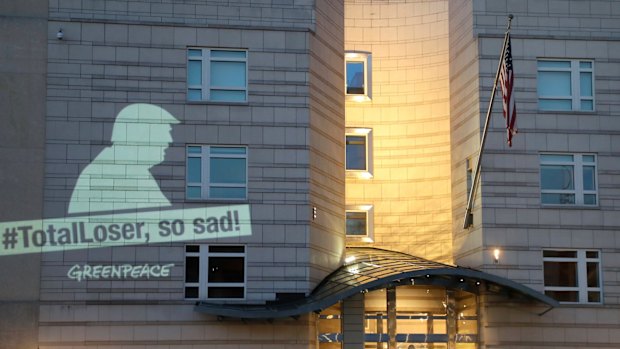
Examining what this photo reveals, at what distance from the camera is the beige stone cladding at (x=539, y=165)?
34656mm

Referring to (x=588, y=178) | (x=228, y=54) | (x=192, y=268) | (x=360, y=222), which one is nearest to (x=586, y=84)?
(x=588, y=178)

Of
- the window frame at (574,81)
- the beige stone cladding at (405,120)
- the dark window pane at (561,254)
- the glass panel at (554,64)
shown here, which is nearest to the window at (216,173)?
the beige stone cladding at (405,120)

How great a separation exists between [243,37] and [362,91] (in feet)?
24.0

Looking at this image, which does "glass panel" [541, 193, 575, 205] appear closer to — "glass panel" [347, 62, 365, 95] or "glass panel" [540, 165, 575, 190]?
"glass panel" [540, 165, 575, 190]

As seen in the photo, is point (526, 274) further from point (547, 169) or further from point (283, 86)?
point (283, 86)

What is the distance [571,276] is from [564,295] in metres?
0.62

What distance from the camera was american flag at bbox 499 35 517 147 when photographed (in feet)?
105

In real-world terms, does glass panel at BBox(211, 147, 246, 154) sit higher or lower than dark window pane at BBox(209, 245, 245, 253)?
higher

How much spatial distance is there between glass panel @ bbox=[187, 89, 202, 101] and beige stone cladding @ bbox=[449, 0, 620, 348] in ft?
28.2

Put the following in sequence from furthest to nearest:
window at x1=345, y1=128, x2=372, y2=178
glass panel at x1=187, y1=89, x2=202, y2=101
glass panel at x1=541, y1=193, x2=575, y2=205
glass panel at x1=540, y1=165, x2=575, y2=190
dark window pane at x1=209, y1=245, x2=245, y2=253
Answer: window at x1=345, y1=128, x2=372, y2=178
glass panel at x1=540, y1=165, x2=575, y2=190
glass panel at x1=541, y1=193, x2=575, y2=205
glass panel at x1=187, y1=89, x2=202, y2=101
dark window pane at x1=209, y1=245, x2=245, y2=253

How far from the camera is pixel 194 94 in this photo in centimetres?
3416

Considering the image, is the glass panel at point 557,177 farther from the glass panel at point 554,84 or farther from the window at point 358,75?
the window at point 358,75

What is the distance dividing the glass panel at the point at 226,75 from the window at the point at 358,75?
693cm

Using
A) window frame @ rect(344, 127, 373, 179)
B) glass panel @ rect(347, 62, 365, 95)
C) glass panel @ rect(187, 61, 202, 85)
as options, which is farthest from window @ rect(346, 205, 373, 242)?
glass panel @ rect(187, 61, 202, 85)
